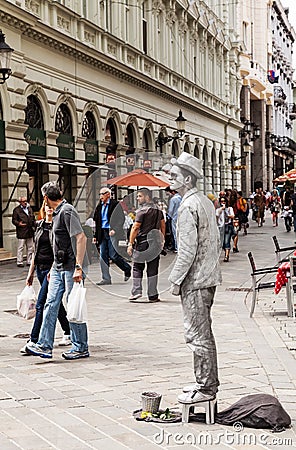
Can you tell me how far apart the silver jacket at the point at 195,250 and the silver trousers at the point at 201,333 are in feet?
0.24

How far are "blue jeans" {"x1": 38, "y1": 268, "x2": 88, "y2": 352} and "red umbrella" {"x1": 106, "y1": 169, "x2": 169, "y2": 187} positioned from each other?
363cm

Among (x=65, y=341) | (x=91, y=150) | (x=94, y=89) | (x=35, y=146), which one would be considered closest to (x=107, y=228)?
(x=65, y=341)

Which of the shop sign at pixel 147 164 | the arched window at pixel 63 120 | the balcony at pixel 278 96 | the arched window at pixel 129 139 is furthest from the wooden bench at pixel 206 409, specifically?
the balcony at pixel 278 96

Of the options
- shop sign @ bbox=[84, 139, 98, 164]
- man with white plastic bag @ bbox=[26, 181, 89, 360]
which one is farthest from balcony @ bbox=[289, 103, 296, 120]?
man with white plastic bag @ bbox=[26, 181, 89, 360]

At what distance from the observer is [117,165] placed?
15.4 meters

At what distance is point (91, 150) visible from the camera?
82.9 feet

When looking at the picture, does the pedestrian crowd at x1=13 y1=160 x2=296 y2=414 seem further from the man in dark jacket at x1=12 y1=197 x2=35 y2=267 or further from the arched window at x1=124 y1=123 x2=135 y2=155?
the arched window at x1=124 y1=123 x2=135 y2=155

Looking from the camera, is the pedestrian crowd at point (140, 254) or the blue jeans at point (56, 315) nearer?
the pedestrian crowd at point (140, 254)

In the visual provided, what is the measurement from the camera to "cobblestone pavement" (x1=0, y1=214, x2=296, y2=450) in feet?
18.5

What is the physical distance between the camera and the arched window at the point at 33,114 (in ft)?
69.7

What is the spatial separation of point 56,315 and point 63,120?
51.5 ft

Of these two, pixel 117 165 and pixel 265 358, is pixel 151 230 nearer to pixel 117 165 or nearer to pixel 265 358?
pixel 117 165

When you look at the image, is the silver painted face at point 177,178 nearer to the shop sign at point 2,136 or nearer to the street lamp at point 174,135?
the shop sign at point 2,136

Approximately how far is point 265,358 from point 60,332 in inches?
113
